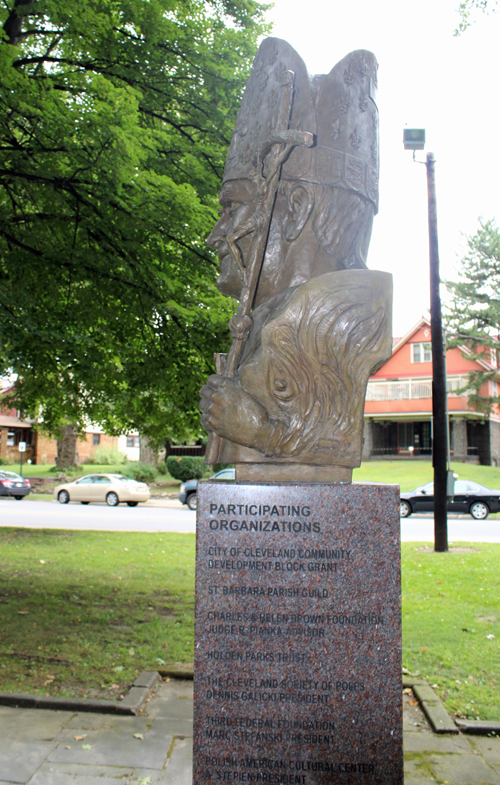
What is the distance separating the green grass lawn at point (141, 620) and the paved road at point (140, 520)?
372cm

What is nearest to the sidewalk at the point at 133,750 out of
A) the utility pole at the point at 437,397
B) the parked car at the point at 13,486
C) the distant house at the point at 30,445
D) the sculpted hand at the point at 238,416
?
the sculpted hand at the point at 238,416

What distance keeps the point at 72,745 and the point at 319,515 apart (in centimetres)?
254

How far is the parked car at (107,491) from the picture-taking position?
24391 mm

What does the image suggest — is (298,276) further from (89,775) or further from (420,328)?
(420,328)

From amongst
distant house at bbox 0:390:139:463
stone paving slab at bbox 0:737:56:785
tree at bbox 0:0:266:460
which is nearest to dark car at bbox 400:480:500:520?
tree at bbox 0:0:266:460

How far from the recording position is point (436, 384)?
39.1 feet

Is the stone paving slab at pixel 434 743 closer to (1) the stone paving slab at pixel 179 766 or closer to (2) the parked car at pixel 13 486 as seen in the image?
(1) the stone paving slab at pixel 179 766

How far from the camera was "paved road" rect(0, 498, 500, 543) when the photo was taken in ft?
51.6

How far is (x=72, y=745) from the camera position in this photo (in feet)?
13.9

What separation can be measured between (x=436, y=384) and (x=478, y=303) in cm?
2501

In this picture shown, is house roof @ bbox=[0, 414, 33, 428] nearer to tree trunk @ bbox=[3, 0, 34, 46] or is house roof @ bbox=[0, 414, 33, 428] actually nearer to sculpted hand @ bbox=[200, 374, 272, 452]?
tree trunk @ bbox=[3, 0, 34, 46]

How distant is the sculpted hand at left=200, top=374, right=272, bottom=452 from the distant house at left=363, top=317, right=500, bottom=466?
33.5m

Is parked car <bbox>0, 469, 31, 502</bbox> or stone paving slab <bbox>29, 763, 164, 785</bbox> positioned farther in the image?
parked car <bbox>0, 469, 31, 502</bbox>

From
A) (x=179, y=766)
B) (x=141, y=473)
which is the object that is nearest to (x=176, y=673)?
(x=179, y=766)
